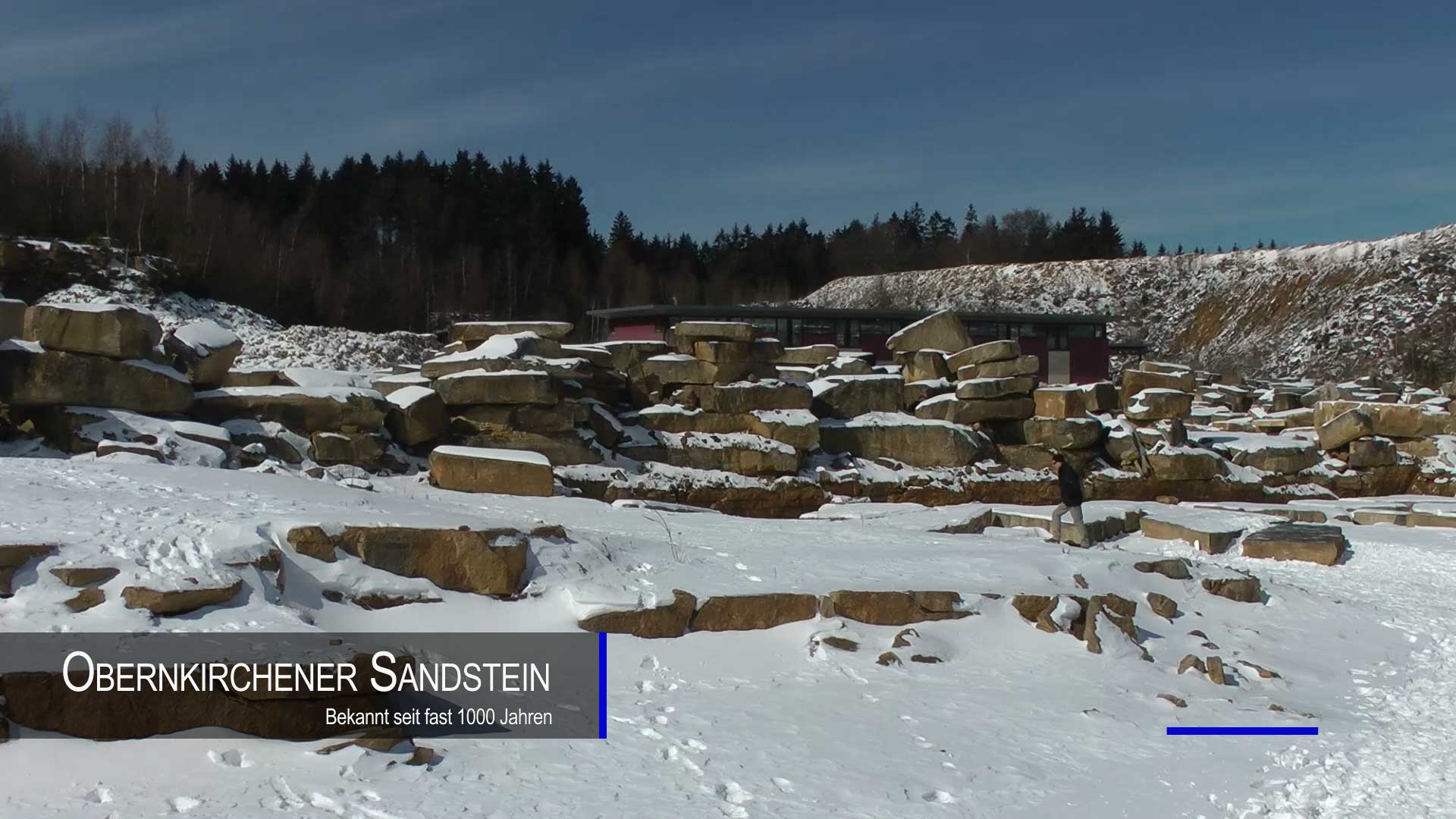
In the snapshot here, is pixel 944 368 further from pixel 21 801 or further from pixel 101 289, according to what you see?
pixel 101 289

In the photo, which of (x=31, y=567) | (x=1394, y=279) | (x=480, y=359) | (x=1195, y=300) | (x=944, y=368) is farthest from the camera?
(x=1195, y=300)

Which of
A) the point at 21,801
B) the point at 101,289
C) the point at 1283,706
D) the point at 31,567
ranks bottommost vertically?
the point at 1283,706

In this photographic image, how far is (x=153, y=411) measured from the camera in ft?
51.3

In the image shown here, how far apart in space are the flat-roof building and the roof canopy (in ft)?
0.10

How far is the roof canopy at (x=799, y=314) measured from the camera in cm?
4009

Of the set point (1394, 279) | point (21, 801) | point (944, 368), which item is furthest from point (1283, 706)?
point (1394, 279)

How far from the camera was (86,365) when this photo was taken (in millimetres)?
14969

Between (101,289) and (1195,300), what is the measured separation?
6124 centimetres

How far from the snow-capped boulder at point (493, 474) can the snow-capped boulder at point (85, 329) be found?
4755 millimetres

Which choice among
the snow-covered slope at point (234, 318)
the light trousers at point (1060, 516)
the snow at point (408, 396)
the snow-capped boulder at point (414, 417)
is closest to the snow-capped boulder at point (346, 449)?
the snow-capped boulder at point (414, 417)

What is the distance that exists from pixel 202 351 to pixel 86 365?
7.13ft

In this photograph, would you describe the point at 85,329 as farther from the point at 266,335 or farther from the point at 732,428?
the point at 266,335

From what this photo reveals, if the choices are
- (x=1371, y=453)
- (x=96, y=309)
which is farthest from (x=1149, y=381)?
(x=96, y=309)

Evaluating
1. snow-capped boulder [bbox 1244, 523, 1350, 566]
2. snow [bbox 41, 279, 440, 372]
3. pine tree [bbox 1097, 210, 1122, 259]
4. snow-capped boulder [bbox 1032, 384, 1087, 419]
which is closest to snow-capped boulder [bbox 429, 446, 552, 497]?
snow-capped boulder [bbox 1244, 523, 1350, 566]
